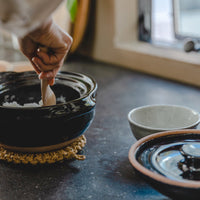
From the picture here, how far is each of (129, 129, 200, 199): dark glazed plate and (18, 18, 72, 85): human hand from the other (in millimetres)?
279

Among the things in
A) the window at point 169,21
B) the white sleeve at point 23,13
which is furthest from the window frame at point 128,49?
the white sleeve at point 23,13

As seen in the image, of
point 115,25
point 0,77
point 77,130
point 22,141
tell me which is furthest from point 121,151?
point 115,25

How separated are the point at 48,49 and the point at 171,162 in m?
0.37

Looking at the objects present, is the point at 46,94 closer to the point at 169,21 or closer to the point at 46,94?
the point at 46,94

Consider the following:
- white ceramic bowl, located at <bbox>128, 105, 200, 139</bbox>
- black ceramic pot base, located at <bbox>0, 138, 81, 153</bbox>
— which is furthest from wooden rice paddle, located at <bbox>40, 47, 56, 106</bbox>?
Result: white ceramic bowl, located at <bbox>128, 105, 200, 139</bbox>

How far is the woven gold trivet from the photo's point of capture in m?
0.80

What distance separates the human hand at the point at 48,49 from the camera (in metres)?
0.72

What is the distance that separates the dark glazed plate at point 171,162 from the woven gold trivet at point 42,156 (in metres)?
0.22

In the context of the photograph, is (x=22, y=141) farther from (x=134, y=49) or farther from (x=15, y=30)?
(x=134, y=49)

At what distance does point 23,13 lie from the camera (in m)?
0.51

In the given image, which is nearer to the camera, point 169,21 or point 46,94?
point 46,94

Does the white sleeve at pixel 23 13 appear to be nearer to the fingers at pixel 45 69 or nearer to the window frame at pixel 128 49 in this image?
the fingers at pixel 45 69

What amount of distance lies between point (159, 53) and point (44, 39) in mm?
1041

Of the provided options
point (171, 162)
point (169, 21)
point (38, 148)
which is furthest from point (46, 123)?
point (169, 21)
